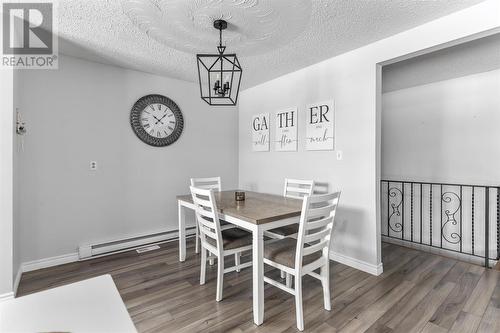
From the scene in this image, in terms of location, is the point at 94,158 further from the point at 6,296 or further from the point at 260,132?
the point at 260,132

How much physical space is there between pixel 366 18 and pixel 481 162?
243 centimetres

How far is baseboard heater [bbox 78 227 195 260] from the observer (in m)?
2.88

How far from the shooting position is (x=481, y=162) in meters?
3.05

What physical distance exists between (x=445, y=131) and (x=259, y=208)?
2905 millimetres

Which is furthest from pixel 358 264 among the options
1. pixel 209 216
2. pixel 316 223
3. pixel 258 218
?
pixel 209 216

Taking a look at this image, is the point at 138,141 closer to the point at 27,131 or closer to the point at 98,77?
the point at 98,77

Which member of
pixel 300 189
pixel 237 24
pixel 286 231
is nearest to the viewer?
pixel 237 24

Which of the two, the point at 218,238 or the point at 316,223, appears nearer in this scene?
the point at 316,223

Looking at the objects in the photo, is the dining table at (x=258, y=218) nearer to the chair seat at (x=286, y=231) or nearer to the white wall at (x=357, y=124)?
the chair seat at (x=286, y=231)

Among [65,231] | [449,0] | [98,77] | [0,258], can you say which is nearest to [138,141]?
[98,77]

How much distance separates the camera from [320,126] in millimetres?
3016

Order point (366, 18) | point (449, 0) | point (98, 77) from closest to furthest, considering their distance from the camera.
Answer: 1. point (449, 0)
2. point (366, 18)
3. point (98, 77)

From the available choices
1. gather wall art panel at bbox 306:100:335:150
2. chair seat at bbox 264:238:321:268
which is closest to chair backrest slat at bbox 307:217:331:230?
chair seat at bbox 264:238:321:268

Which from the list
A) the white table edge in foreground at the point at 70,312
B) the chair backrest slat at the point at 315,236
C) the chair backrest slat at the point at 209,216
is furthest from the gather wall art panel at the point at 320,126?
the white table edge in foreground at the point at 70,312
